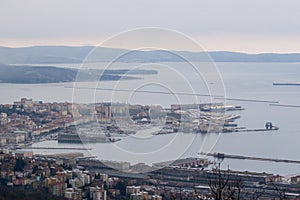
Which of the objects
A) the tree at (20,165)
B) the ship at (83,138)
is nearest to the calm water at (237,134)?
the ship at (83,138)

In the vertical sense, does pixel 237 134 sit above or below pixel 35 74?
below

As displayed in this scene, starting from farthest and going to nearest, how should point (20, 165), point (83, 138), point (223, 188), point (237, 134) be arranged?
point (237, 134) → point (83, 138) → point (20, 165) → point (223, 188)

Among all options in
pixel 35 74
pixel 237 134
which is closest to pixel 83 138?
pixel 237 134

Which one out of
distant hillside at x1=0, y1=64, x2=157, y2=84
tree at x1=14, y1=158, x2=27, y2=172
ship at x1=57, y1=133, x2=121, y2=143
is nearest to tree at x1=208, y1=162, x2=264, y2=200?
tree at x1=14, y1=158, x2=27, y2=172

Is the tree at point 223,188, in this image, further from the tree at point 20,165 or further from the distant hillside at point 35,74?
the distant hillside at point 35,74

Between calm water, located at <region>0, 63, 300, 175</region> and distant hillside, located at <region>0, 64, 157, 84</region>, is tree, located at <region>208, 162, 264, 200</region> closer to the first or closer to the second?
calm water, located at <region>0, 63, 300, 175</region>

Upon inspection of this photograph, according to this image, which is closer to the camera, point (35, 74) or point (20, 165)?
point (20, 165)

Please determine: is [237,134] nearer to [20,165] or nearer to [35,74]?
[20,165]

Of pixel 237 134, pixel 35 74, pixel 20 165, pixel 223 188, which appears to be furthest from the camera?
pixel 35 74
